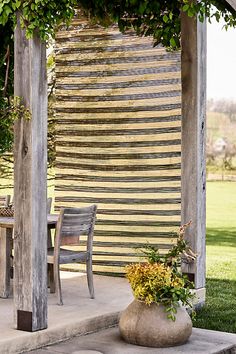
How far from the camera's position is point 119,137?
8.40m

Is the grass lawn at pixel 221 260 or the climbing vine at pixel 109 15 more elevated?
the climbing vine at pixel 109 15

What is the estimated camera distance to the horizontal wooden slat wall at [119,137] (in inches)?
316

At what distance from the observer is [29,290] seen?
5.55 metres

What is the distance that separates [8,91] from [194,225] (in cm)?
232

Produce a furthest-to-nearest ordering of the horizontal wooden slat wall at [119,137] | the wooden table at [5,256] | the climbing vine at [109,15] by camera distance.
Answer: the horizontal wooden slat wall at [119,137], the wooden table at [5,256], the climbing vine at [109,15]

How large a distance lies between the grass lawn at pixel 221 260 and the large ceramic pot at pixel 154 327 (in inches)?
37.0

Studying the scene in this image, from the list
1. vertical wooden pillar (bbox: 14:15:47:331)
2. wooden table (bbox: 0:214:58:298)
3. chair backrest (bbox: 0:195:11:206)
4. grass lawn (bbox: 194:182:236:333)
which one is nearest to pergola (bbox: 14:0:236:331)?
vertical wooden pillar (bbox: 14:15:47:331)

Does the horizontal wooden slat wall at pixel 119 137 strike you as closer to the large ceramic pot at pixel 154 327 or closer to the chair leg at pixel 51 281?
the chair leg at pixel 51 281

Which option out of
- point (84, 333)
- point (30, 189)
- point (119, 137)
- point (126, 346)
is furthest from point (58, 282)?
point (119, 137)

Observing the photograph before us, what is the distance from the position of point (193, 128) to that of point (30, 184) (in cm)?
202

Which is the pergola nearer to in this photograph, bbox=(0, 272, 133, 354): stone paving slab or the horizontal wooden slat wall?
bbox=(0, 272, 133, 354): stone paving slab

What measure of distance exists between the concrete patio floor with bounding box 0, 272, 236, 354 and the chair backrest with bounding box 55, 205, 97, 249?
517mm

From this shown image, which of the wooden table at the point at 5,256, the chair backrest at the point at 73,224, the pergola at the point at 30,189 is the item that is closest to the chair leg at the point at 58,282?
the chair backrest at the point at 73,224

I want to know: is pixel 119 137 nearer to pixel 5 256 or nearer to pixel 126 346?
pixel 5 256
